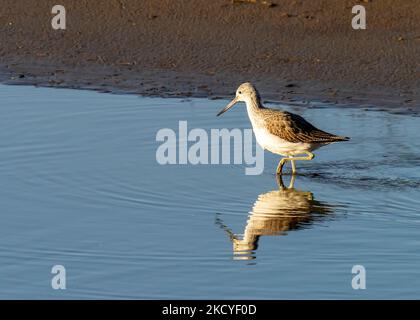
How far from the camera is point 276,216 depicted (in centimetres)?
943

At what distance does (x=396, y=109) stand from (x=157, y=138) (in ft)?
8.82

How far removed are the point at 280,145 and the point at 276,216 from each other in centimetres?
166

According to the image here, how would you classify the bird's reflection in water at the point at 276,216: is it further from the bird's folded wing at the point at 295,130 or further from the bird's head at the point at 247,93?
the bird's head at the point at 247,93

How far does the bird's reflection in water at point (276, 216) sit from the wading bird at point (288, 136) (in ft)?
2.24

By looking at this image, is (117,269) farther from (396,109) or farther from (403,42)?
(403,42)

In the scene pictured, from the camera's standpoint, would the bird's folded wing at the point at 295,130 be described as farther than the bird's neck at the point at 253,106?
No

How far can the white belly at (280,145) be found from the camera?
10.9 metres

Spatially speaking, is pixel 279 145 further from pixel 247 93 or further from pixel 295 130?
pixel 247 93

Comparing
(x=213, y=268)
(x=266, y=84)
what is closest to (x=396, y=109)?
(x=266, y=84)

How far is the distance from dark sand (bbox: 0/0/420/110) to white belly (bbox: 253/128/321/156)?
201 centimetres

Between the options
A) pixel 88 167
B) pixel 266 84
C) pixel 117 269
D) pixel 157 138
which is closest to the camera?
pixel 117 269

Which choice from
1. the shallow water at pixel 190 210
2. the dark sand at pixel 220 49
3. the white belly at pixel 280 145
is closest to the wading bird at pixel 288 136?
the white belly at pixel 280 145

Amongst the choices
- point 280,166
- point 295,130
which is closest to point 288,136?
point 295,130
